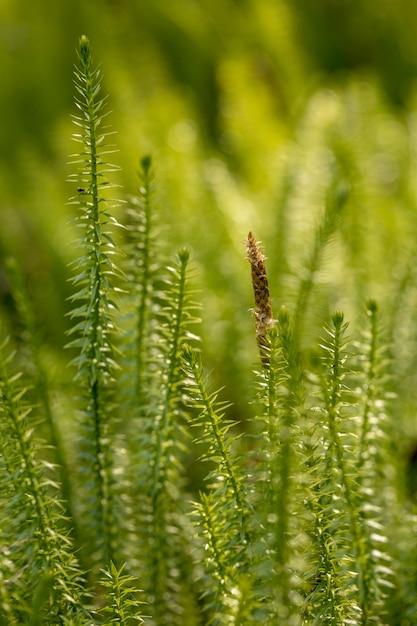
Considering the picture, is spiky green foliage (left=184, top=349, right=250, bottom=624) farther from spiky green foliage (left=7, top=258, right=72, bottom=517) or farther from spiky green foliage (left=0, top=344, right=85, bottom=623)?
spiky green foliage (left=7, top=258, right=72, bottom=517)

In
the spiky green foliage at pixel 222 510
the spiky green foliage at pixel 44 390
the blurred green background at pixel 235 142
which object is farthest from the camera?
the blurred green background at pixel 235 142

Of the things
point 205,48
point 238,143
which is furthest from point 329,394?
point 205,48

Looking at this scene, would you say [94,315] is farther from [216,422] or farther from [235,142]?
[235,142]

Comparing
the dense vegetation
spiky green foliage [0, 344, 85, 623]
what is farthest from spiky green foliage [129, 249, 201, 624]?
spiky green foliage [0, 344, 85, 623]

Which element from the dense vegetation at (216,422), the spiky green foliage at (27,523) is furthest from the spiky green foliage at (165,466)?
the spiky green foliage at (27,523)

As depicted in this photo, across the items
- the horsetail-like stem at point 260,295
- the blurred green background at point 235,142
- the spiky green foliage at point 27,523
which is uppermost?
the blurred green background at point 235,142

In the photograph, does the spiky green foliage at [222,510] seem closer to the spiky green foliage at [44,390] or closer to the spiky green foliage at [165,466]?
the spiky green foliage at [165,466]

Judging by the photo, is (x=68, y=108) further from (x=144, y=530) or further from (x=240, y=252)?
(x=144, y=530)
